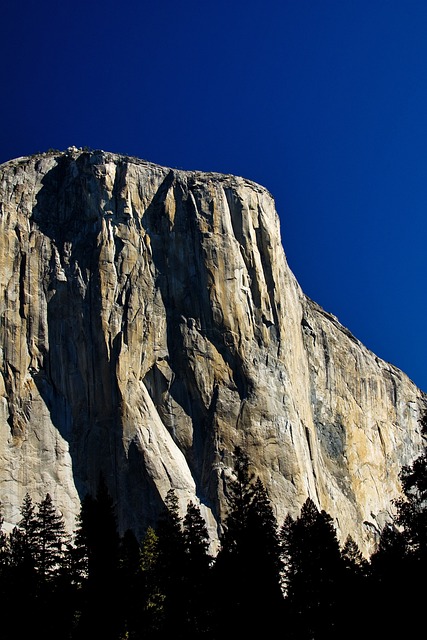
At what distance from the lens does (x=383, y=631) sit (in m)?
29.8

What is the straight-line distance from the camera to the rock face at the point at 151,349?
204ft

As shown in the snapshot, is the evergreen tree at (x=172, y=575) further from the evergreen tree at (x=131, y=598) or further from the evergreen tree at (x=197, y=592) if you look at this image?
the evergreen tree at (x=131, y=598)

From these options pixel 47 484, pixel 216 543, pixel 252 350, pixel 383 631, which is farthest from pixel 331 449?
pixel 383 631

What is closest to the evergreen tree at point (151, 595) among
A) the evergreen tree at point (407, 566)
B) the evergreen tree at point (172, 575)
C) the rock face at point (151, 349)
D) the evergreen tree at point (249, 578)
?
the evergreen tree at point (172, 575)

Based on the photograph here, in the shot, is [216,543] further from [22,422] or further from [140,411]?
[22,422]

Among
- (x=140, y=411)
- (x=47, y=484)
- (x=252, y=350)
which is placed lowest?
(x=47, y=484)

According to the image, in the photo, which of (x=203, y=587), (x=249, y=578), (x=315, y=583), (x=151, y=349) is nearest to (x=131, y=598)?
(x=203, y=587)

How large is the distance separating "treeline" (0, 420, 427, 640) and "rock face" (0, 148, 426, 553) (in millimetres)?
20734

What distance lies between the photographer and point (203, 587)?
119 feet

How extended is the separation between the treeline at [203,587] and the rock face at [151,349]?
2073 centimetres

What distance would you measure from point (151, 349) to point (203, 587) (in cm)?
3084

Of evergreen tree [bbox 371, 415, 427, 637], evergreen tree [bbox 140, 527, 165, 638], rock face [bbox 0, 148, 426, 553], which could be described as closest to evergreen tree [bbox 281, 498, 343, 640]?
evergreen tree [bbox 371, 415, 427, 637]

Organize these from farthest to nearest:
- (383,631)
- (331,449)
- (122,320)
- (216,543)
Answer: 1. (331,449)
2. (122,320)
3. (216,543)
4. (383,631)

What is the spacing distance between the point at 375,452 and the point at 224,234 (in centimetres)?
2655
